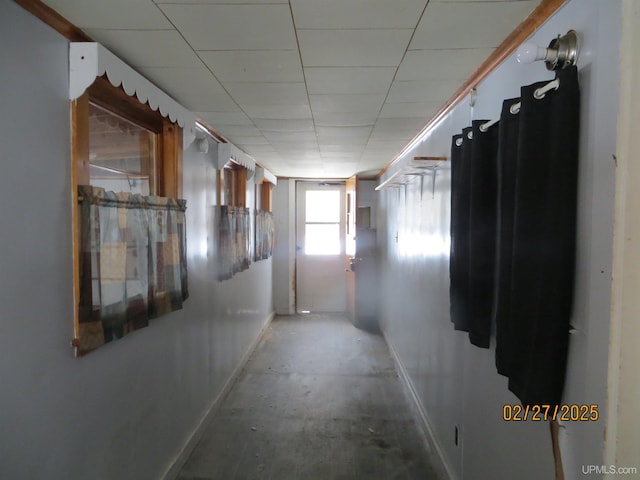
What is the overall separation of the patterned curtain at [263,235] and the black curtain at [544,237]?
10.8ft

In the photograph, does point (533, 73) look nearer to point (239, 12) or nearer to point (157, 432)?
point (239, 12)

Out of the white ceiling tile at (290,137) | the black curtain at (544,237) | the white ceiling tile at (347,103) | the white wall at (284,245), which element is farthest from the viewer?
the white wall at (284,245)

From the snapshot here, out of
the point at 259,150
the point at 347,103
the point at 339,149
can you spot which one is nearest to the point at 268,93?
the point at 347,103

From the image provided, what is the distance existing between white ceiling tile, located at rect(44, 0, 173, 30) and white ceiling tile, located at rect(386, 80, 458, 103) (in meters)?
1.07

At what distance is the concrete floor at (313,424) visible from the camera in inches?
90.5

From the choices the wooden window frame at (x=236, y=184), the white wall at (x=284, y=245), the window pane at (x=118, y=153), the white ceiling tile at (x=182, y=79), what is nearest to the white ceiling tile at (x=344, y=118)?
the white ceiling tile at (x=182, y=79)

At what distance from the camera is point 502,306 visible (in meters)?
1.25

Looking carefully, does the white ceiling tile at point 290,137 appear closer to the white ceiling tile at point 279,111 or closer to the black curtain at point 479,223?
the white ceiling tile at point 279,111

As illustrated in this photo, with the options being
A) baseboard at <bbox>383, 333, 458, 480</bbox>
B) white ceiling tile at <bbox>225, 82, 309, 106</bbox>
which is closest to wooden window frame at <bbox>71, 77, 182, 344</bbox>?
white ceiling tile at <bbox>225, 82, 309, 106</bbox>

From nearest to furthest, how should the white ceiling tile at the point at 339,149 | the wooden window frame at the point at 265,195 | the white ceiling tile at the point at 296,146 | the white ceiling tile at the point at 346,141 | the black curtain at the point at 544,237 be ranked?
the black curtain at the point at 544,237
the white ceiling tile at the point at 346,141
the white ceiling tile at the point at 296,146
the white ceiling tile at the point at 339,149
the wooden window frame at the point at 265,195

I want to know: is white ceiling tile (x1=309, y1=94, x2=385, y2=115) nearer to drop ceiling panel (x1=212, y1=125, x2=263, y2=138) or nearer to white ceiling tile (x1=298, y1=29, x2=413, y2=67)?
white ceiling tile (x1=298, y1=29, x2=413, y2=67)

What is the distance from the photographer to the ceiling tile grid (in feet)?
3.97

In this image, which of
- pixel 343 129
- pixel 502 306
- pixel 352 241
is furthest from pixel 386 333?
pixel 502 306

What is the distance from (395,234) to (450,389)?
2194 mm
